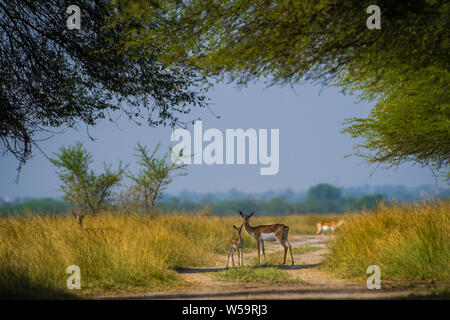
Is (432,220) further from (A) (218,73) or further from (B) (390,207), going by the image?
(A) (218,73)

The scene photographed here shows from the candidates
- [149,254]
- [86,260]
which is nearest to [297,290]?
[149,254]

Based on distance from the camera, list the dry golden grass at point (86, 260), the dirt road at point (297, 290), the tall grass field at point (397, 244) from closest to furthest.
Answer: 1. the dirt road at point (297, 290)
2. the dry golden grass at point (86, 260)
3. the tall grass field at point (397, 244)

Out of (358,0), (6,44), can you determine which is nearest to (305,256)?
(358,0)

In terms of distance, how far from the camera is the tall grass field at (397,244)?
9.84m

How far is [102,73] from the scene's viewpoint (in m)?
13.3

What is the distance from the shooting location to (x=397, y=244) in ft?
34.4

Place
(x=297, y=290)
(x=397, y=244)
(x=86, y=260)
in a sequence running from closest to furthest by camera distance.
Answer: (x=297, y=290), (x=86, y=260), (x=397, y=244)

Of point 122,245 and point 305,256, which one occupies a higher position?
point 122,245

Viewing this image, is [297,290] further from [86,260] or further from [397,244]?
[86,260]

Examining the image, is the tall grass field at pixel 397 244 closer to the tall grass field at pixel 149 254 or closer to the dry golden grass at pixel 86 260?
the tall grass field at pixel 149 254

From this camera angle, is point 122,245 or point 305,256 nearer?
point 122,245

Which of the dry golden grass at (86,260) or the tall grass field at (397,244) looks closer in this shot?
the dry golden grass at (86,260)

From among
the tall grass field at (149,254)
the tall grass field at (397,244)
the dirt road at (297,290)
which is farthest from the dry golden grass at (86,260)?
the tall grass field at (397,244)
